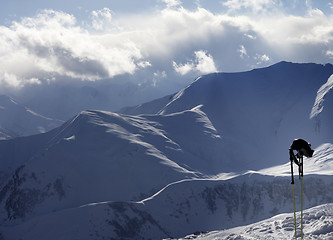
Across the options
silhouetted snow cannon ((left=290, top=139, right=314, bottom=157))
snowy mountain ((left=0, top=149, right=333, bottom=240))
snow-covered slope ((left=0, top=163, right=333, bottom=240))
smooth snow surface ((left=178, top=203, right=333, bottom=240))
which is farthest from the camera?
snowy mountain ((left=0, top=149, right=333, bottom=240))

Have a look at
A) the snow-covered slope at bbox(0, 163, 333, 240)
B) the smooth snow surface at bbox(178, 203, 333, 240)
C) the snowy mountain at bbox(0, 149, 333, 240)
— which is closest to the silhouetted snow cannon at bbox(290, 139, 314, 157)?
the smooth snow surface at bbox(178, 203, 333, 240)

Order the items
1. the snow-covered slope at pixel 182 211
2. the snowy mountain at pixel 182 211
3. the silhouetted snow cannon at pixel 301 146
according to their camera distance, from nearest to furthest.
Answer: the silhouetted snow cannon at pixel 301 146 < the snow-covered slope at pixel 182 211 < the snowy mountain at pixel 182 211

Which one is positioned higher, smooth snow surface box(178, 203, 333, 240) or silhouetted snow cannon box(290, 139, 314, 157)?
silhouetted snow cannon box(290, 139, 314, 157)

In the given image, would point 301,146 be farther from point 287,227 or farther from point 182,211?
point 182,211

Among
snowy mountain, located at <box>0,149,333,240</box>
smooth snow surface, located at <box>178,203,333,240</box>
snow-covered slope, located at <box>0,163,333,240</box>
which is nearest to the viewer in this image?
smooth snow surface, located at <box>178,203,333,240</box>

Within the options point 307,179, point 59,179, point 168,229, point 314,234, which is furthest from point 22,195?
point 314,234

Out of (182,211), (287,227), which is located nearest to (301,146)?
(287,227)

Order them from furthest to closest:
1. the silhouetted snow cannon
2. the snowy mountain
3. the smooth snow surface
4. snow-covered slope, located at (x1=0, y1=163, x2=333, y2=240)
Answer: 1. the snowy mountain
2. snow-covered slope, located at (x1=0, y1=163, x2=333, y2=240)
3. the smooth snow surface
4. the silhouetted snow cannon

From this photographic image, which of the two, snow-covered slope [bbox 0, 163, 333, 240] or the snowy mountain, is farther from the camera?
the snowy mountain

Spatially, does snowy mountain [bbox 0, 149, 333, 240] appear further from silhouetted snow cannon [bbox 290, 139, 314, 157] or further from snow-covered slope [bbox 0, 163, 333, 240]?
silhouetted snow cannon [bbox 290, 139, 314, 157]

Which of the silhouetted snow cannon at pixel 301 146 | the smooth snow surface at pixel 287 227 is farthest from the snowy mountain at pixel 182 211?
the silhouetted snow cannon at pixel 301 146

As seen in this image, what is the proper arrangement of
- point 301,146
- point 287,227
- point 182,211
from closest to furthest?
point 301,146, point 287,227, point 182,211

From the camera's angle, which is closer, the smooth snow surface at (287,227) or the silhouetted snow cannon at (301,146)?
the silhouetted snow cannon at (301,146)

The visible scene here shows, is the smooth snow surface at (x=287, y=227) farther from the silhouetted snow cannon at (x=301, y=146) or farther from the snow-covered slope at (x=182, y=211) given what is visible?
the snow-covered slope at (x=182, y=211)
